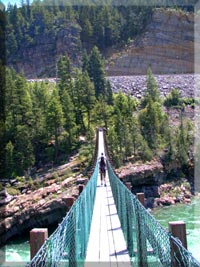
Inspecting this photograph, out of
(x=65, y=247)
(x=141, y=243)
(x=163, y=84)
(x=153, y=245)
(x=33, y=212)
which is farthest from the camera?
(x=163, y=84)

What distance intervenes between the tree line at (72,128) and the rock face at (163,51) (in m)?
32.4

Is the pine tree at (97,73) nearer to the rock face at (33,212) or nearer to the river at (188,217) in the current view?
the river at (188,217)

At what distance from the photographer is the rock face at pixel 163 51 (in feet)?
233

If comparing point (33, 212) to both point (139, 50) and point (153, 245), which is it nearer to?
point (153, 245)

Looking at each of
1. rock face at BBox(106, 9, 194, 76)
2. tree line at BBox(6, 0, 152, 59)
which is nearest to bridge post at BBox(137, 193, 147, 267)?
rock face at BBox(106, 9, 194, 76)

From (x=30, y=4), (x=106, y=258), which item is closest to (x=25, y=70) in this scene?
(x=30, y=4)

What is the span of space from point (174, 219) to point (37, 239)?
2036cm

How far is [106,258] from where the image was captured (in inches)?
230

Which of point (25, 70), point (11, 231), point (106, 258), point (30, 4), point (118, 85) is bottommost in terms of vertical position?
point (11, 231)

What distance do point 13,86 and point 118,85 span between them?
2580 centimetres

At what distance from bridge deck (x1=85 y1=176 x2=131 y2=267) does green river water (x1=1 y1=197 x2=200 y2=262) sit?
6.45m

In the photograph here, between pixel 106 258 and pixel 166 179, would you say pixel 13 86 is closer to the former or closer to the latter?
pixel 166 179

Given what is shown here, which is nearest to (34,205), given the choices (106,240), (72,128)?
(72,128)

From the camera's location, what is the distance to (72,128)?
34312mm
